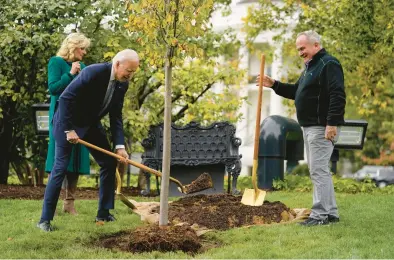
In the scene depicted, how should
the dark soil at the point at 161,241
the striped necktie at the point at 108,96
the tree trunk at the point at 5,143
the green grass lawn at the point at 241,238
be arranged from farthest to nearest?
the tree trunk at the point at 5,143, the striped necktie at the point at 108,96, the dark soil at the point at 161,241, the green grass lawn at the point at 241,238

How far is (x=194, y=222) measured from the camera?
7539mm

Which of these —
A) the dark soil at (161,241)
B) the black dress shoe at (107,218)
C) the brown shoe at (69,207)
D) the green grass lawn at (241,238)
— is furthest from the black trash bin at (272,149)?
the dark soil at (161,241)

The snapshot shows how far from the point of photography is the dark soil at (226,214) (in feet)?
24.8

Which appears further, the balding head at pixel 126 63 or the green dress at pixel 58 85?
the green dress at pixel 58 85

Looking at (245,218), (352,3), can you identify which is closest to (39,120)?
(245,218)

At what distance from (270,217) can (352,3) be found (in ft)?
18.7

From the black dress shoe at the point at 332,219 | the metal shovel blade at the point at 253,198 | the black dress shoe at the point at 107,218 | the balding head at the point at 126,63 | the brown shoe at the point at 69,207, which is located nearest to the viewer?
the balding head at the point at 126,63

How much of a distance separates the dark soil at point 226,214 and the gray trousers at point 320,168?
0.46 m

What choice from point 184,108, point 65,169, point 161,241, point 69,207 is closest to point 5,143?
point 184,108

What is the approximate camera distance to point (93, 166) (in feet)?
50.6

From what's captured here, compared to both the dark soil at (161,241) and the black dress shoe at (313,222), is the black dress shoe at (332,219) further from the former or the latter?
the dark soil at (161,241)

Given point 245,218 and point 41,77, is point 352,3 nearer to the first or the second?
point 41,77

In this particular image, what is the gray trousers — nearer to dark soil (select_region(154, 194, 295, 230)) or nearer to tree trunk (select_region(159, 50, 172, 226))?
dark soil (select_region(154, 194, 295, 230))

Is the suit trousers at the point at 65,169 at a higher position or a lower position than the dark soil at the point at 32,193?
higher
